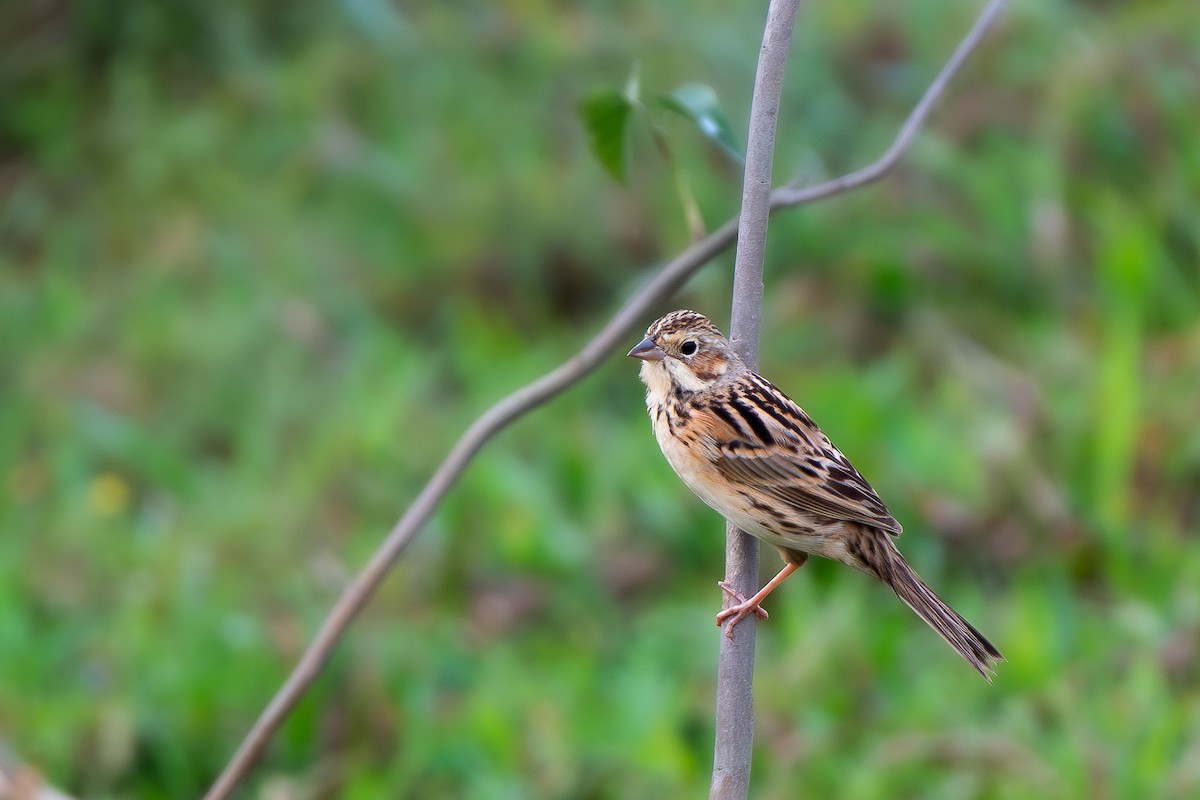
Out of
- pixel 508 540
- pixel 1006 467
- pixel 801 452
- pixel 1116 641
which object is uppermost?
pixel 1006 467

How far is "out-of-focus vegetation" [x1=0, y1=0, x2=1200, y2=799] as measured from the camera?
482 cm

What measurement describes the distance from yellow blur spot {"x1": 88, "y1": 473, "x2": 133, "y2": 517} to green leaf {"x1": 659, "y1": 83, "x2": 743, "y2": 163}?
371cm

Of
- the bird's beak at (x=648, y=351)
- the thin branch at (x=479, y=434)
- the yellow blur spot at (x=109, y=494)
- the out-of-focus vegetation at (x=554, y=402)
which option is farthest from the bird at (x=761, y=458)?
the yellow blur spot at (x=109, y=494)

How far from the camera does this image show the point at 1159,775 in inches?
176

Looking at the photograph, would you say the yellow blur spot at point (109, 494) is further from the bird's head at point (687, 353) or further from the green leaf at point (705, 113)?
the green leaf at point (705, 113)

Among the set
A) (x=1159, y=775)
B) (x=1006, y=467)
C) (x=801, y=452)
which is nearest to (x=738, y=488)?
(x=801, y=452)

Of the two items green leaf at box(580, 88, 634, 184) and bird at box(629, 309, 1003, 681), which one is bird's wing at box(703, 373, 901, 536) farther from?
green leaf at box(580, 88, 634, 184)

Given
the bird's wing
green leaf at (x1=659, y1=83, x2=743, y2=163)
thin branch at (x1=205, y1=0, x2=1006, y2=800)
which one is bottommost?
thin branch at (x1=205, y1=0, x2=1006, y2=800)

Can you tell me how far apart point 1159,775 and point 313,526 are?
3098 millimetres

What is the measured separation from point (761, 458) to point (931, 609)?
19.1 inches

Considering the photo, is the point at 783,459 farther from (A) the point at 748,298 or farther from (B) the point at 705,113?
(A) the point at 748,298

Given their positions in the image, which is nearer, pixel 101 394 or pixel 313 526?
pixel 313 526

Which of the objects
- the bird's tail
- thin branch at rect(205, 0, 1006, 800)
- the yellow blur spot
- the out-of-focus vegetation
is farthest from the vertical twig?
the yellow blur spot

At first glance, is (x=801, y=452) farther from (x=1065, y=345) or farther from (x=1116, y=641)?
(x=1065, y=345)
